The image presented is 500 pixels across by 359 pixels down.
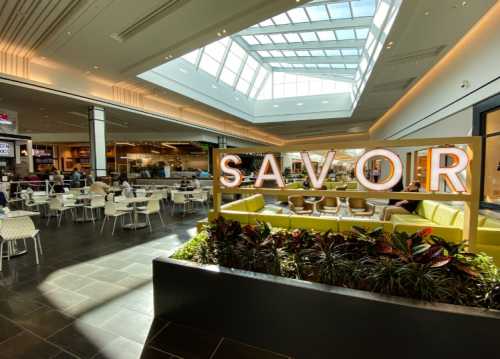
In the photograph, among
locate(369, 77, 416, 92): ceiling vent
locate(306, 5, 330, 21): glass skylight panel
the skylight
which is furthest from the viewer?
locate(369, 77, 416, 92): ceiling vent

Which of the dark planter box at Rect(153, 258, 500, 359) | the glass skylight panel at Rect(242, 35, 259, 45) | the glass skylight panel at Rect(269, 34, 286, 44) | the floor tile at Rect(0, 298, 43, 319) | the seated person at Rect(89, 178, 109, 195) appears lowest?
the floor tile at Rect(0, 298, 43, 319)

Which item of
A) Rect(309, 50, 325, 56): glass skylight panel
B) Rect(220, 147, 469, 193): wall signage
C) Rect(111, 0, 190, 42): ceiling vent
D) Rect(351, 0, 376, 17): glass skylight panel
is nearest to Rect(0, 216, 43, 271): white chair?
Rect(220, 147, 469, 193): wall signage

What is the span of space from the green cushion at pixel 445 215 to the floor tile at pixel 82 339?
16.7 ft

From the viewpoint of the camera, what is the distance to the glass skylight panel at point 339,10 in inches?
279

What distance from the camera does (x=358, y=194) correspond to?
279cm

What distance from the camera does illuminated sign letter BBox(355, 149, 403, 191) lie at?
2.53 meters

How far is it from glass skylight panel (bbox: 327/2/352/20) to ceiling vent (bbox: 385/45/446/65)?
2.38 meters

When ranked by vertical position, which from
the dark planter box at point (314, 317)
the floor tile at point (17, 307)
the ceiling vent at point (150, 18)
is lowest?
the floor tile at point (17, 307)

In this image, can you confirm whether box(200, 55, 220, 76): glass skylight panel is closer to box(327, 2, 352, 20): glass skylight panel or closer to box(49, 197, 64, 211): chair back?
box(327, 2, 352, 20): glass skylight panel

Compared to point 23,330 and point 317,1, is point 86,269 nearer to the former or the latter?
point 23,330

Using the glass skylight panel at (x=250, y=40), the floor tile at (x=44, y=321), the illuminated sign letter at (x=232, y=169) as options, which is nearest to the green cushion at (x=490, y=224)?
the illuminated sign letter at (x=232, y=169)

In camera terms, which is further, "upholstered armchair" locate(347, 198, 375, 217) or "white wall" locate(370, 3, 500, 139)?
"upholstered armchair" locate(347, 198, 375, 217)

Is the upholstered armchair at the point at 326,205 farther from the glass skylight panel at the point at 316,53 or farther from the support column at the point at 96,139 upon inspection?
the support column at the point at 96,139

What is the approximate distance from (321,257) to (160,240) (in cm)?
379
